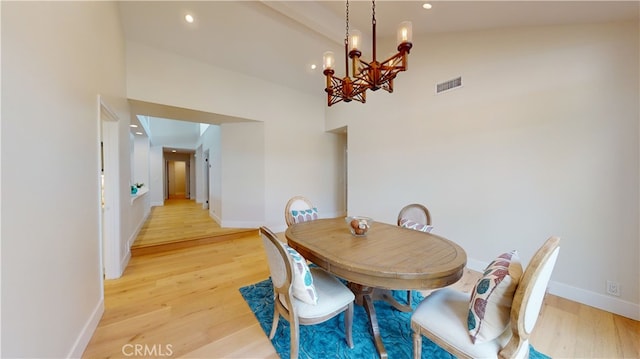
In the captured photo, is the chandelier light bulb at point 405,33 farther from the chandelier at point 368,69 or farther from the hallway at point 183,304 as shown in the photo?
the hallway at point 183,304

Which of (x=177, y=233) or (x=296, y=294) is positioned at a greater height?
(x=296, y=294)

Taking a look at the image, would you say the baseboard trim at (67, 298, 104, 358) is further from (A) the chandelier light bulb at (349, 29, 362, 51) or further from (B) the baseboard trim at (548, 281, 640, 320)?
(B) the baseboard trim at (548, 281, 640, 320)

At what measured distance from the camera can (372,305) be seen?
68.1 inches

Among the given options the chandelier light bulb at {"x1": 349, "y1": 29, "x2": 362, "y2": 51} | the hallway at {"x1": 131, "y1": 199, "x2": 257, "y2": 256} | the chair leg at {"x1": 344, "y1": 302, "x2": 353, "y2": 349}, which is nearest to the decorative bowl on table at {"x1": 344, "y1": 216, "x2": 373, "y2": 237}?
the chair leg at {"x1": 344, "y1": 302, "x2": 353, "y2": 349}

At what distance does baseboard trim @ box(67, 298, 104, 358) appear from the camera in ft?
4.85

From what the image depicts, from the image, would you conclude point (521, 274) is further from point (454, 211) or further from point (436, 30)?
point (436, 30)

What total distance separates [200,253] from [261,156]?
7.32ft

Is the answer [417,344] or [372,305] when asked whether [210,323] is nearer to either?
[372,305]

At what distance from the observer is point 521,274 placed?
107 cm

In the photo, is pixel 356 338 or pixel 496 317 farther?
pixel 356 338

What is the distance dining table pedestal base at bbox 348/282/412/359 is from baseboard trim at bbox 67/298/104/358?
2.03m

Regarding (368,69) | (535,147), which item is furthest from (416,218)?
(368,69)

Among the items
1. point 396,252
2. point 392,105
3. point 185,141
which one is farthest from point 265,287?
point 185,141

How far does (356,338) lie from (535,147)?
2.72 m
